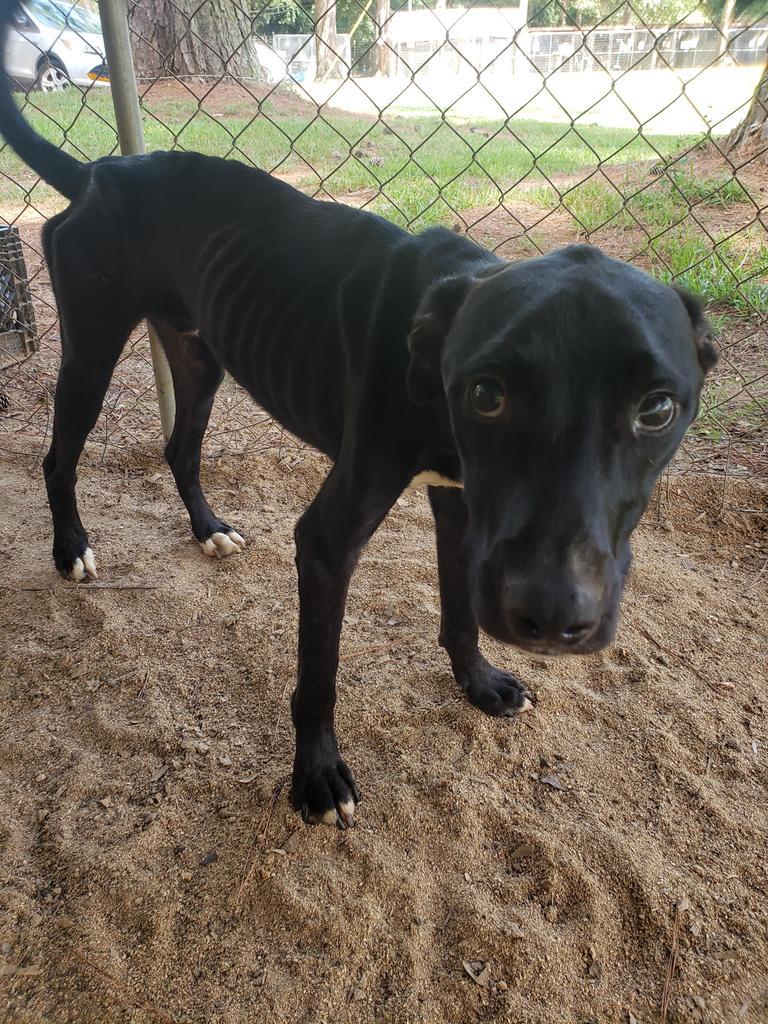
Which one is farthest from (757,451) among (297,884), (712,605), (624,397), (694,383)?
(297,884)

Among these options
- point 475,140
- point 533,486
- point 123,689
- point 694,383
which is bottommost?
point 123,689

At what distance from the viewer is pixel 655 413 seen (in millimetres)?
1275

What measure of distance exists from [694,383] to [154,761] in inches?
68.2

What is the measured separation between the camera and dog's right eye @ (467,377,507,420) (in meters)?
1.28

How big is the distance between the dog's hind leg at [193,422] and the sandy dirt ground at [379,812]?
143 mm

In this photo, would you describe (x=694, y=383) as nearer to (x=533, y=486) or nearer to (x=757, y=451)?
(x=533, y=486)

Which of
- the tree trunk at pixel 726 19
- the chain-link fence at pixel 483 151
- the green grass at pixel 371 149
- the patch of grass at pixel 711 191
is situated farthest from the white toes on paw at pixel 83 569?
the patch of grass at pixel 711 191

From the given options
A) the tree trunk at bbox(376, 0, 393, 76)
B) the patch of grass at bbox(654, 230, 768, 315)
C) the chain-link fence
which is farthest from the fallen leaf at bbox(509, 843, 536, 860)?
the patch of grass at bbox(654, 230, 768, 315)

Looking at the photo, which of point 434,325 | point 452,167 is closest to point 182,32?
point 452,167

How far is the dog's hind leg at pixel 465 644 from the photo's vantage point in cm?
217

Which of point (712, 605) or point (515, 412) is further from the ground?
point (515, 412)

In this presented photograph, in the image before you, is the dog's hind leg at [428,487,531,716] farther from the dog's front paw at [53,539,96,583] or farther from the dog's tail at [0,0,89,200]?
the dog's tail at [0,0,89,200]

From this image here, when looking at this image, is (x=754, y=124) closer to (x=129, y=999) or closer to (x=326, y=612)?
(x=326, y=612)

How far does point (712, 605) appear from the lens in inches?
104
